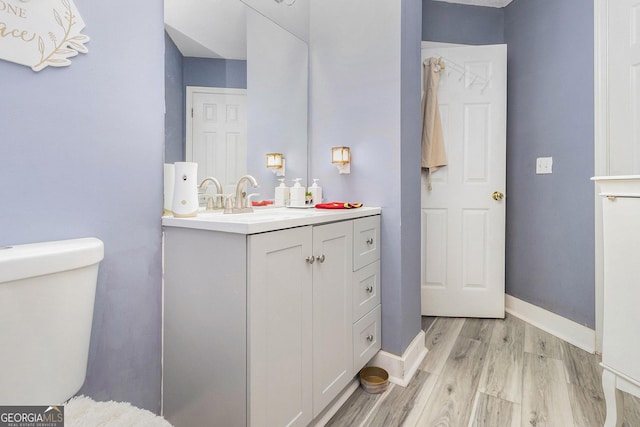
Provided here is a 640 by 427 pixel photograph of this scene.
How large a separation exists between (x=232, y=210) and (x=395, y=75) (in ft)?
3.53

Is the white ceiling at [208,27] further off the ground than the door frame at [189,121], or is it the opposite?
the white ceiling at [208,27]

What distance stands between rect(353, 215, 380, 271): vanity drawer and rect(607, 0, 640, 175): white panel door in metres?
1.42

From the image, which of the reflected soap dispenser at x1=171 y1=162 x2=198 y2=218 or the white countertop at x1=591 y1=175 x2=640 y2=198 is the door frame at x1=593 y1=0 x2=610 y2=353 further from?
the reflected soap dispenser at x1=171 y1=162 x2=198 y2=218

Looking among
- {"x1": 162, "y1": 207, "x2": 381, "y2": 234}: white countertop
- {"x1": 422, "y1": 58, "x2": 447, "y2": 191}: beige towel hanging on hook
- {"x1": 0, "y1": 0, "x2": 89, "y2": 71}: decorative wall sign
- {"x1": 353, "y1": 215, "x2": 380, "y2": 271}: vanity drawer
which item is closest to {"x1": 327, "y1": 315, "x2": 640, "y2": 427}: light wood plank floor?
{"x1": 353, "y1": 215, "x2": 380, "y2": 271}: vanity drawer

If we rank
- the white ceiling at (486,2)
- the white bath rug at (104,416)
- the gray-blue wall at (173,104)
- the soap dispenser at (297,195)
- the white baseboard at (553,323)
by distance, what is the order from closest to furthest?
the white bath rug at (104,416), the gray-blue wall at (173,104), the soap dispenser at (297,195), the white baseboard at (553,323), the white ceiling at (486,2)

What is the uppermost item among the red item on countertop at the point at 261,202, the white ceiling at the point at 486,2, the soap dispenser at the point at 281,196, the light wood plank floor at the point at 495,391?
the white ceiling at the point at 486,2

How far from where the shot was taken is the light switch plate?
2.44 metres

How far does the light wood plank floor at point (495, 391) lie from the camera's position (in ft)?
4.95

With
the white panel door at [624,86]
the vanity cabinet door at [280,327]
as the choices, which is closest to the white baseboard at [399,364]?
the vanity cabinet door at [280,327]

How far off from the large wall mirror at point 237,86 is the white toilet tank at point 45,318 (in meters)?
0.56

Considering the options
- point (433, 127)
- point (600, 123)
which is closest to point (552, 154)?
point (600, 123)

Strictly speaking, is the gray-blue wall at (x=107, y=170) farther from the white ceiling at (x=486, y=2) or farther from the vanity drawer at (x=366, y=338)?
the white ceiling at (x=486, y=2)

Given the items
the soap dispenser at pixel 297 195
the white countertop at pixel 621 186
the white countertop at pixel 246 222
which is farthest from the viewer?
the soap dispenser at pixel 297 195

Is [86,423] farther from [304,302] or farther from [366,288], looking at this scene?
[366,288]
